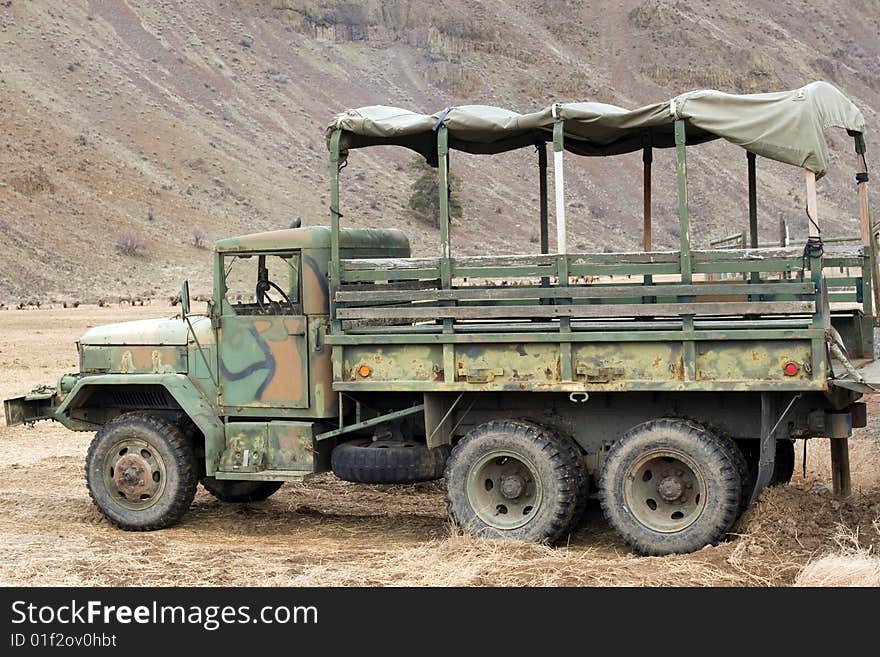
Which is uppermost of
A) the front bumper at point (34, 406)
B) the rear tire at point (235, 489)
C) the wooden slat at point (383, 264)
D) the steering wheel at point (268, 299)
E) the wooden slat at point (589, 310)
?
the wooden slat at point (383, 264)

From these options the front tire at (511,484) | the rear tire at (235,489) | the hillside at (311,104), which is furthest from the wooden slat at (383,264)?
the hillside at (311,104)

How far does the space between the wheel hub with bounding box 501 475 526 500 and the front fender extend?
2305 millimetres

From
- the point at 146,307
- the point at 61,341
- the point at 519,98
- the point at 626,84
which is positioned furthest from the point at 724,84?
the point at 61,341

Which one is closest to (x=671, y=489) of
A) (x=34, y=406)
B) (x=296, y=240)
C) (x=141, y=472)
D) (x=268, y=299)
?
(x=296, y=240)

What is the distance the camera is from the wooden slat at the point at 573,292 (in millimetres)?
8211

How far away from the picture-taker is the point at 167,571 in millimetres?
8195

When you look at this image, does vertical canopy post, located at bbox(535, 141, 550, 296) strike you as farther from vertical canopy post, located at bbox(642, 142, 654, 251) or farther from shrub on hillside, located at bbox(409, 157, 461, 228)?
shrub on hillside, located at bbox(409, 157, 461, 228)

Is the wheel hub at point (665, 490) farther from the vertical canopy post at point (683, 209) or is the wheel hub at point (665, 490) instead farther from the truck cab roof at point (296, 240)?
the truck cab roof at point (296, 240)

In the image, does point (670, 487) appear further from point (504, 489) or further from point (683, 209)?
point (683, 209)

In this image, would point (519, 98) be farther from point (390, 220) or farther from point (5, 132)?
point (5, 132)

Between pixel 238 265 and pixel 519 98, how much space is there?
177 feet

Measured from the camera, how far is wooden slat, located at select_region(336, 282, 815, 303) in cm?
821

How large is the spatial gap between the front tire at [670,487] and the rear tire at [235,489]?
354 centimetres

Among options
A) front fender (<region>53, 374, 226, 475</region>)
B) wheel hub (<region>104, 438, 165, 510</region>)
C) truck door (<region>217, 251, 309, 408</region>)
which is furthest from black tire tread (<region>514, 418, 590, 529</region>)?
wheel hub (<region>104, 438, 165, 510</region>)
